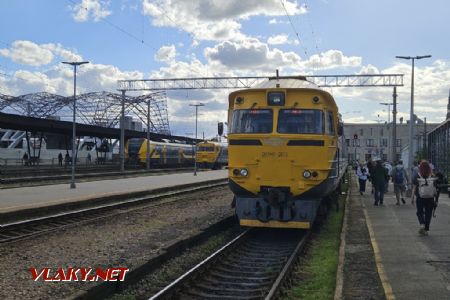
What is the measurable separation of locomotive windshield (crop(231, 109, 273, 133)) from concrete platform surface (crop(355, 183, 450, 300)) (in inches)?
136

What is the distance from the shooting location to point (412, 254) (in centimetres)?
1003

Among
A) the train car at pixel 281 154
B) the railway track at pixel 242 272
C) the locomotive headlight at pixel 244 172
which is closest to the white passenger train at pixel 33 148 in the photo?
the train car at pixel 281 154

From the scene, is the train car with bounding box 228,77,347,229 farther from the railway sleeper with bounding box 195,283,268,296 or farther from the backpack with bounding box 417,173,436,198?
the railway sleeper with bounding box 195,283,268,296

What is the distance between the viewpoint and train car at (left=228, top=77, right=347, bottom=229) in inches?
496

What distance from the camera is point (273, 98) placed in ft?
42.9

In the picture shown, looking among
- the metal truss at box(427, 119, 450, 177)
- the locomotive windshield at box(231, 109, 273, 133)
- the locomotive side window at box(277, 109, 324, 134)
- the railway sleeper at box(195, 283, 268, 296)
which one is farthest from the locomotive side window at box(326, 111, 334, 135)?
the metal truss at box(427, 119, 450, 177)

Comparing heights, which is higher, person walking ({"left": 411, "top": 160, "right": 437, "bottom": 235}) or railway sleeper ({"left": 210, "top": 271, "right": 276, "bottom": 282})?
person walking ({"left": 411, "top": 160, "right": 437, "bottom": 235})

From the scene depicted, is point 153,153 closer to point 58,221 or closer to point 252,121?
point 58,221

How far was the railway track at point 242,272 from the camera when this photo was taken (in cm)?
798

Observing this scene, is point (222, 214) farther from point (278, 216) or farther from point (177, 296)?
point (177, 296)

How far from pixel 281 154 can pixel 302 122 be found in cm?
90

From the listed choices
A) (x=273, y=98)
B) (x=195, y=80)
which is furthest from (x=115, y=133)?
(x=273, y=98)

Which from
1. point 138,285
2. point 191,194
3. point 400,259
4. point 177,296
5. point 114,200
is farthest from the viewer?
point 191,194

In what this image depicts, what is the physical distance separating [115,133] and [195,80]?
10294mm
